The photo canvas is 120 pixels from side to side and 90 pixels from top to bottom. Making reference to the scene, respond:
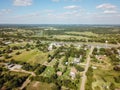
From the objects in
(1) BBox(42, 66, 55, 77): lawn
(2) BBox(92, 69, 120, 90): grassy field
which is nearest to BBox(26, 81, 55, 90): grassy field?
(1) BBox(42, 66, 55, 77): lawn

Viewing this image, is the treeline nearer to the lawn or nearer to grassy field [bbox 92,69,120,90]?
the lawn

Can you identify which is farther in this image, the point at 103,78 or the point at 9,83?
the point at 103,78

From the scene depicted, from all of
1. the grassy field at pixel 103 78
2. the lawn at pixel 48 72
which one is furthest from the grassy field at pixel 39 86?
the grassy field at pixel 103 78

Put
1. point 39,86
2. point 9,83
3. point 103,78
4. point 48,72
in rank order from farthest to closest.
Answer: point 48,72 → point 103,78 → point 39,86 → point 9,83

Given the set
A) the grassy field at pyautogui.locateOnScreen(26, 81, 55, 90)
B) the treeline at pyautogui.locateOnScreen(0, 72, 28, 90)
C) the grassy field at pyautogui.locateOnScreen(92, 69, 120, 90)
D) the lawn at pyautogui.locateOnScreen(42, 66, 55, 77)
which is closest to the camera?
the treeline at pyautogui.locateOnScreen(0, 72, 28, 90)

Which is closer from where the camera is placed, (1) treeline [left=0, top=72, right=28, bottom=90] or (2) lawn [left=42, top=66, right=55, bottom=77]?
(1) treeline [left=0, top=72, right=28, bottom=90]

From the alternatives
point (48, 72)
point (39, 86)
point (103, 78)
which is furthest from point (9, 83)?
point (103, 78)

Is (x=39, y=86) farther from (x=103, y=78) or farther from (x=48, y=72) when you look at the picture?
(x=103, y=78)

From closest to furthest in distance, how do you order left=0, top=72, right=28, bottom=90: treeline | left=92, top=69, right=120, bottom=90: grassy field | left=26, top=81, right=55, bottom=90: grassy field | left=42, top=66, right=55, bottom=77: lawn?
left=0, top=72, right=28, bottom=90: treeline < left=26, top=81, right=55, bottom=90: grassy field < left=92, top=69, right=120, bottom=90: grassy field < left=42, top=66, right=55, bottom=77: lawn

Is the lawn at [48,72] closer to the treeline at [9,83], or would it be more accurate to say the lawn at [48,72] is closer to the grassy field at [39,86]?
the grassy field at [39,86]

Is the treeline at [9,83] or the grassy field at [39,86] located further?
the grassy field at [39,86]

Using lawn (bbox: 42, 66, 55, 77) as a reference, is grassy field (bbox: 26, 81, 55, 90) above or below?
below

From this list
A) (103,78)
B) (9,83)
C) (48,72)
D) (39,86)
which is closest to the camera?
(9,83)

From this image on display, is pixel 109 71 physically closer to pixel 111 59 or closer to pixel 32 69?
pixel 111 59
